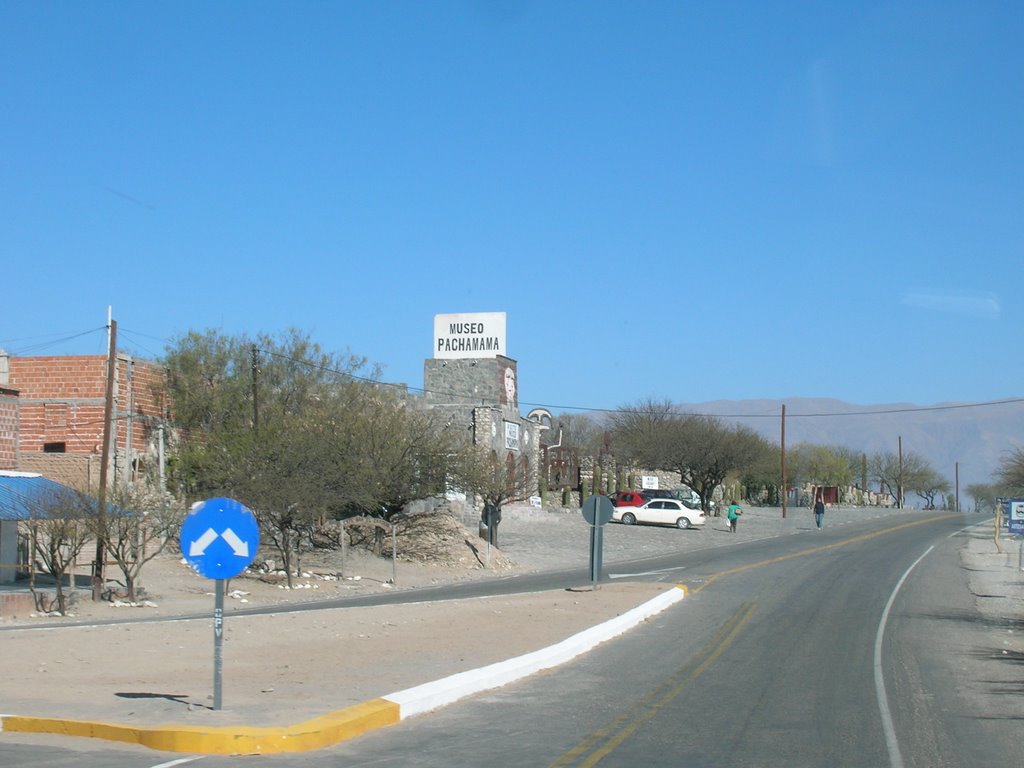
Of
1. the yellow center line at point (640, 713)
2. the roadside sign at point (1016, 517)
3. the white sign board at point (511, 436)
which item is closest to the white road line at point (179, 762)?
the yellow center line at point (640, 713)

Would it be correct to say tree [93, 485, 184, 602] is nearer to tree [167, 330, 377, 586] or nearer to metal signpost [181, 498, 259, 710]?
tree [167, 330, 377, 586]

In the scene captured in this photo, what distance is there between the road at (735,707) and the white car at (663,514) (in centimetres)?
3524

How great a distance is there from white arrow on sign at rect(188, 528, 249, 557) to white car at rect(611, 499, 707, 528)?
49877mm

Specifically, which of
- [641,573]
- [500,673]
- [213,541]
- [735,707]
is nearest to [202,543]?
[213,541]

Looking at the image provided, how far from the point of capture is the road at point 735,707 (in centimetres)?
900

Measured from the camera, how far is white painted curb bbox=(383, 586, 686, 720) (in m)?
10.9

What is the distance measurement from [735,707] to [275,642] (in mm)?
8210

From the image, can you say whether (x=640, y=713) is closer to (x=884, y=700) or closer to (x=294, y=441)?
(x=884, y=700)

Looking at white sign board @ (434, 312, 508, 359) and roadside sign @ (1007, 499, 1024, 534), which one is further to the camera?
white sign board @ (434, 312, 508, 359)

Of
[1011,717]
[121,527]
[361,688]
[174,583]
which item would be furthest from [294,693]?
[174,583]

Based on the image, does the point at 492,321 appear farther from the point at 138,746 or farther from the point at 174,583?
Result: the point at 138,746

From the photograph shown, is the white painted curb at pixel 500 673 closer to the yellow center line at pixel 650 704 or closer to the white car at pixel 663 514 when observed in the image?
the yellow center line at pixel 650 704

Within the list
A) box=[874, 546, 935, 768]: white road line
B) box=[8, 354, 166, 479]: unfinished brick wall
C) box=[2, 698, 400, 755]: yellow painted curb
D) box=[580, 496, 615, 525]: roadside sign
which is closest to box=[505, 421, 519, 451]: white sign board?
box=[8, 354, 166, 479]: unfinished brick wall

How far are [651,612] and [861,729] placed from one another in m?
11.6
